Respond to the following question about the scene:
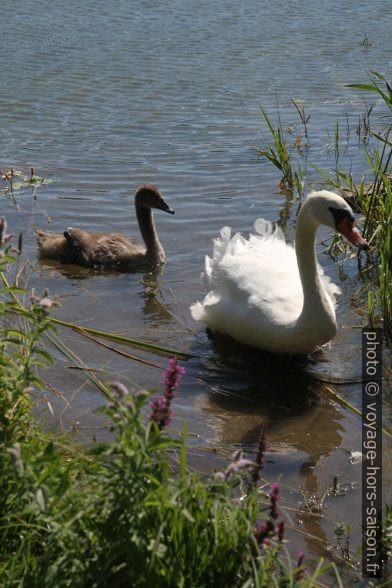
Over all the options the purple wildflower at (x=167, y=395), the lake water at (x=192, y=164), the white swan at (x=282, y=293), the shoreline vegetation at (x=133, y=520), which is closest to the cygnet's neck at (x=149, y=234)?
the lake water at (x=192, y=164)

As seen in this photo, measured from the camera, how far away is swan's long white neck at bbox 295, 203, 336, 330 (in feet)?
18.3

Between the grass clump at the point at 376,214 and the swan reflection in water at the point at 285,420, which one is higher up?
the grass clump at the point at 376,214

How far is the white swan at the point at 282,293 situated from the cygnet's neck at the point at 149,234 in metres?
1.20

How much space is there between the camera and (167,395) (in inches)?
115

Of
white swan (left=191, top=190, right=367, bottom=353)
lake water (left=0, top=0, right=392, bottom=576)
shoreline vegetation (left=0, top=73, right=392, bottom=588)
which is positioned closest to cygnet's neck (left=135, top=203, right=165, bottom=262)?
lake water (left=0, top=0, right=392, bottom=576)

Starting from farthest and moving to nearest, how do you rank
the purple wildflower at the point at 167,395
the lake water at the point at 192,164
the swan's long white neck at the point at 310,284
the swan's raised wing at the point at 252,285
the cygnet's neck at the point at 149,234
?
the cygnet's neck at the point at 149,234 < the swan's raised wing at the point at 252,285 < the swan's long white neck at the point at 310,284 < the lake water at the point at 192,164 < the purple wildflower at the point at 167,395

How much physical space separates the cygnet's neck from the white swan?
3.93 feet

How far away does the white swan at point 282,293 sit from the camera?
18.4 ft

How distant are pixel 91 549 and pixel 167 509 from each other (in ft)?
0.82

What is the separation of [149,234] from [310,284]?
2299mm

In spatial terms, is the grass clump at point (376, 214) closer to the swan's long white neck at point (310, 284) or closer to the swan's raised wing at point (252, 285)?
the swan's long white neck at point (310, 284)

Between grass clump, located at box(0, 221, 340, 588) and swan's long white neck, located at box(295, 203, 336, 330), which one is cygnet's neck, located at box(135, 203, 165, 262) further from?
grass clump, located at box(0, 221, 340, 588)

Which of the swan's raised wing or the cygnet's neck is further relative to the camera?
the cygnet's neck

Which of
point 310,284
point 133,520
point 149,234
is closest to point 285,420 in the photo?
point 310,284
